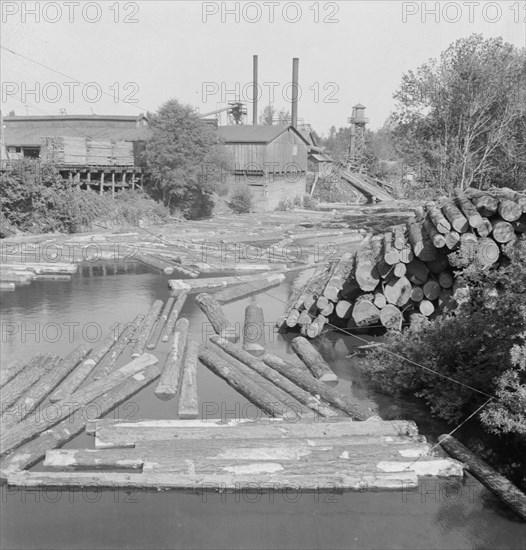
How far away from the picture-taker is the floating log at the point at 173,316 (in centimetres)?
1543

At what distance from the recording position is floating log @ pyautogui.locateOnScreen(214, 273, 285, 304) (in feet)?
65.4

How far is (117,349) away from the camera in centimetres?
1390

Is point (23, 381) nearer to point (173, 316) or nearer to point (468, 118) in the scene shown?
point (173, 316)

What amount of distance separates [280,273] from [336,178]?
42.1 metres

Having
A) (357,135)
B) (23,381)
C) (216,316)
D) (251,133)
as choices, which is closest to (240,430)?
(23,381)

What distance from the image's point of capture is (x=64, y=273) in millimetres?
22953

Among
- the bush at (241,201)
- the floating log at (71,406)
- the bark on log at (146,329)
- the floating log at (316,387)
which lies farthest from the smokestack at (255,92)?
the floating log at (71,406)

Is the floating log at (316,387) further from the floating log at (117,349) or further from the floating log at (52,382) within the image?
the floating log at (52,382)

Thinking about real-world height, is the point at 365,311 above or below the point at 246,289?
above

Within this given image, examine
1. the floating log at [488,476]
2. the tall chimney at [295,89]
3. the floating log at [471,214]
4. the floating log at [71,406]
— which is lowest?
the floating log at [488,476]

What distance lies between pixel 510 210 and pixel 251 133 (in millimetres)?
36951

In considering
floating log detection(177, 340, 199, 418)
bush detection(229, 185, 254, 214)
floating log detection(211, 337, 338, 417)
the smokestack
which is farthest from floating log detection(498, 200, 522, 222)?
the smokestack

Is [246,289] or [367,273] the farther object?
[246,289]

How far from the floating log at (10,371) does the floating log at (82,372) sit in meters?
0.98
